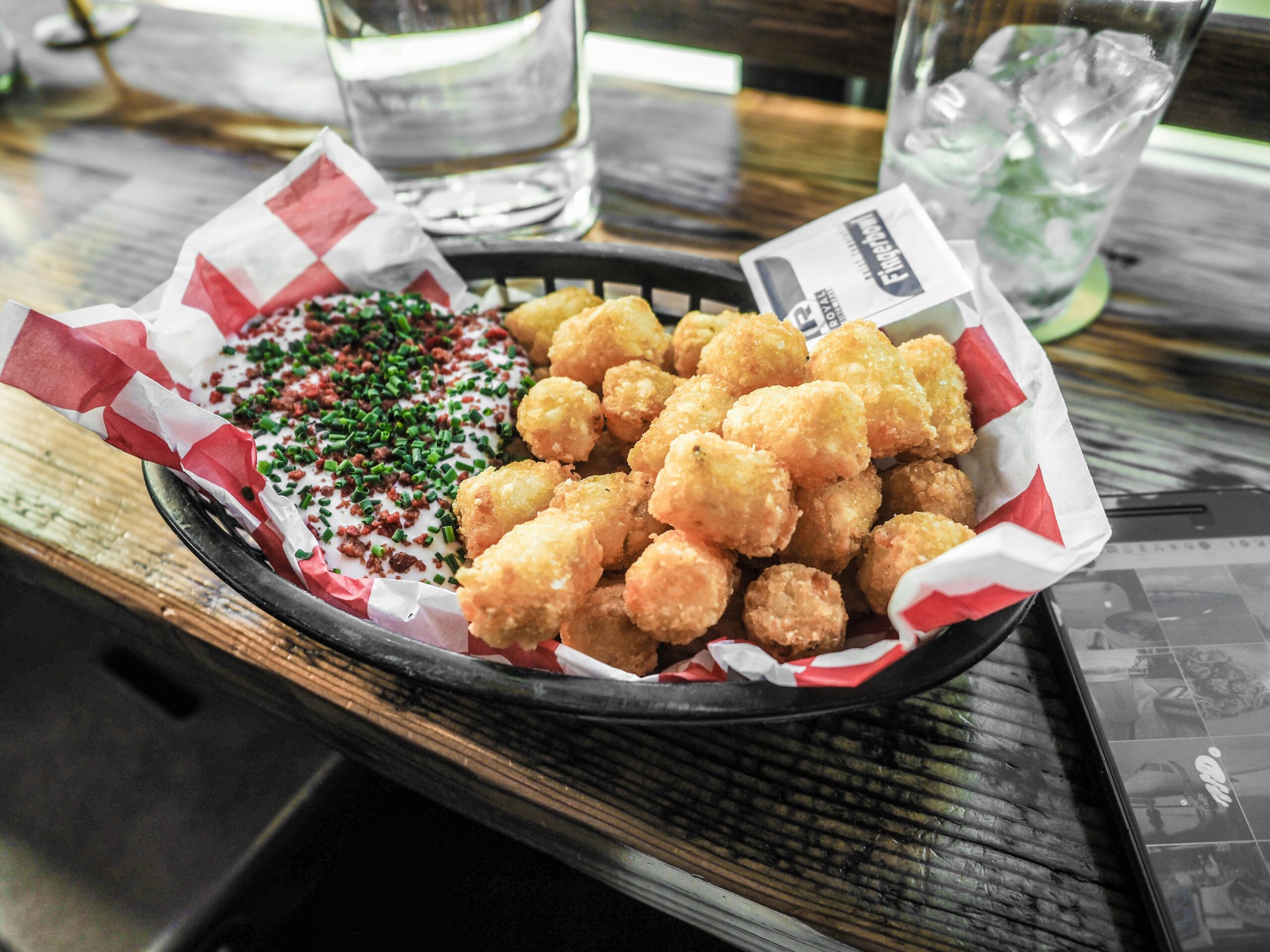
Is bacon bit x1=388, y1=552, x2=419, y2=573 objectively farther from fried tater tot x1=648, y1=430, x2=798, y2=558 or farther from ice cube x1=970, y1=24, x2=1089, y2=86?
ice cube x1=970, y1=24, x2=1089, y2=86

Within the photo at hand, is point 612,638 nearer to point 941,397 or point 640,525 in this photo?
point 640,525

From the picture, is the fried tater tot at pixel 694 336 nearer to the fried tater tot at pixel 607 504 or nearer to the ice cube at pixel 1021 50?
the fried tater tot at pixel 607 504

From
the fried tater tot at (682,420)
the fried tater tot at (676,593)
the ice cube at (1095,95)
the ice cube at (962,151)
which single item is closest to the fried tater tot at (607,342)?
the fried tater tot at (682,420)

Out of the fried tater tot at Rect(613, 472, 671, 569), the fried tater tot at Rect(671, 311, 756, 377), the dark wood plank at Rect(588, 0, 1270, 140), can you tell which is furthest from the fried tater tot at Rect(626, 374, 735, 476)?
the dark wood plank at Rect(588, 0, 1270, 140)

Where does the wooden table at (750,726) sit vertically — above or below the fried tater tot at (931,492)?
below

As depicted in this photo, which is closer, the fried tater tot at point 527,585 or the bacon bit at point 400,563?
the fried tater tot at point 527,585
